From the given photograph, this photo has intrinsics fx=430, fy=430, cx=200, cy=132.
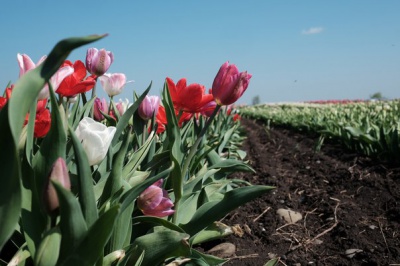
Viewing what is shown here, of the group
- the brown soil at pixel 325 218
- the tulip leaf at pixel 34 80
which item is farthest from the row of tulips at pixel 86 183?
the brown soil at pixel 325 218

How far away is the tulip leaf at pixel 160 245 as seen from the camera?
1089 millimetres

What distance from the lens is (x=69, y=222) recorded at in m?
0.74

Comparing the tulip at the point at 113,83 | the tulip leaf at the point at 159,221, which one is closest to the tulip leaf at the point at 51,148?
the tulip leaf at the point at 159,221

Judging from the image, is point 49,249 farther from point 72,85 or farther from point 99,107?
point 99,107

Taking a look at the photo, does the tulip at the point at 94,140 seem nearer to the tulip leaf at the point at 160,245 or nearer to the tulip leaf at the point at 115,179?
the tulip leaf at the point at 115,179

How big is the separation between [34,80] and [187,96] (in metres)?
0.89

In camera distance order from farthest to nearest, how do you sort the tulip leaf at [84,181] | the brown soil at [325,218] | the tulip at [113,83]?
1. the brown soil at [325,218]
2. the tulip at [113,83]
3. the tulip leaf at [84,181]

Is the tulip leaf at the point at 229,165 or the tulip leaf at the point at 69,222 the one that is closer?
the tulip leaf at the point at 69,222

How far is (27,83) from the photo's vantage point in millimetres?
583

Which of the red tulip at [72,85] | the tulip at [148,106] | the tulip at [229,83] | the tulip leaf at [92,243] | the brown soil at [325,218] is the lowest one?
the brown soil at [325,218]

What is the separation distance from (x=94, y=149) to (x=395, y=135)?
3739 mm

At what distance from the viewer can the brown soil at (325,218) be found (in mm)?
2004

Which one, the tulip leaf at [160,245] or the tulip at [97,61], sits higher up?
the tulip at [97,61]

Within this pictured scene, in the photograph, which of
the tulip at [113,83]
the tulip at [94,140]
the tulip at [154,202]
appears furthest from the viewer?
the tulip at [113,83]
